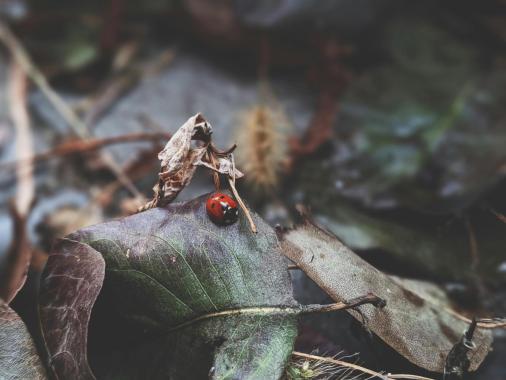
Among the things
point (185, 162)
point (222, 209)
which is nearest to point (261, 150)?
point (185, 162)

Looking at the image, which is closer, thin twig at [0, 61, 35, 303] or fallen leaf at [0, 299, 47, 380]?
fallen leaf at [0, 299, 47, 380]

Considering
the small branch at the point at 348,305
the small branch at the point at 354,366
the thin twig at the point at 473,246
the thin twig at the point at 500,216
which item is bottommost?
the thin twig at the point at 473,246

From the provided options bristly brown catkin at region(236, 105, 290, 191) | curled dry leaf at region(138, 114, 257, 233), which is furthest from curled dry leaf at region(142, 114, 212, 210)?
bristly brown catkin at region(236, 105, 290, 191)

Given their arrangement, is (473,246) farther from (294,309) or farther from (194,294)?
(194,294)

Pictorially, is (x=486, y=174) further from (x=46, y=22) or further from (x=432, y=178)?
(x=46, y=22)

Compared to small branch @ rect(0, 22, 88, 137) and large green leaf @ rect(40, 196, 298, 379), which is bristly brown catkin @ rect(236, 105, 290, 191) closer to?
large green leaf @ rect(40, 196, 298, 379)

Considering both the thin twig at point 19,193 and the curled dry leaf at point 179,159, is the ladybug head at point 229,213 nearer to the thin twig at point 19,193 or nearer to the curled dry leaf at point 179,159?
the curled dry leaf at point 179,159

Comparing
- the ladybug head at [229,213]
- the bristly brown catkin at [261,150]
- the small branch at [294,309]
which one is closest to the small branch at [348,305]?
the small branch at [294,309]

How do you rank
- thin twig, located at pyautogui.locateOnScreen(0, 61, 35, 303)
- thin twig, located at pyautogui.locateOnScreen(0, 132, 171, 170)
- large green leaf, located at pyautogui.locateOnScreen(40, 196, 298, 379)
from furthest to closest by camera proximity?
thin twig, located at pyautogui.locateOnScreen(0, 132, 171, 170) → thin twig, located at pyautogui.locateOnScreen(0, 61, 35, 303) → large green leaf, located at pyautogui.locateOnScreen(40, 196, 298, 379)
